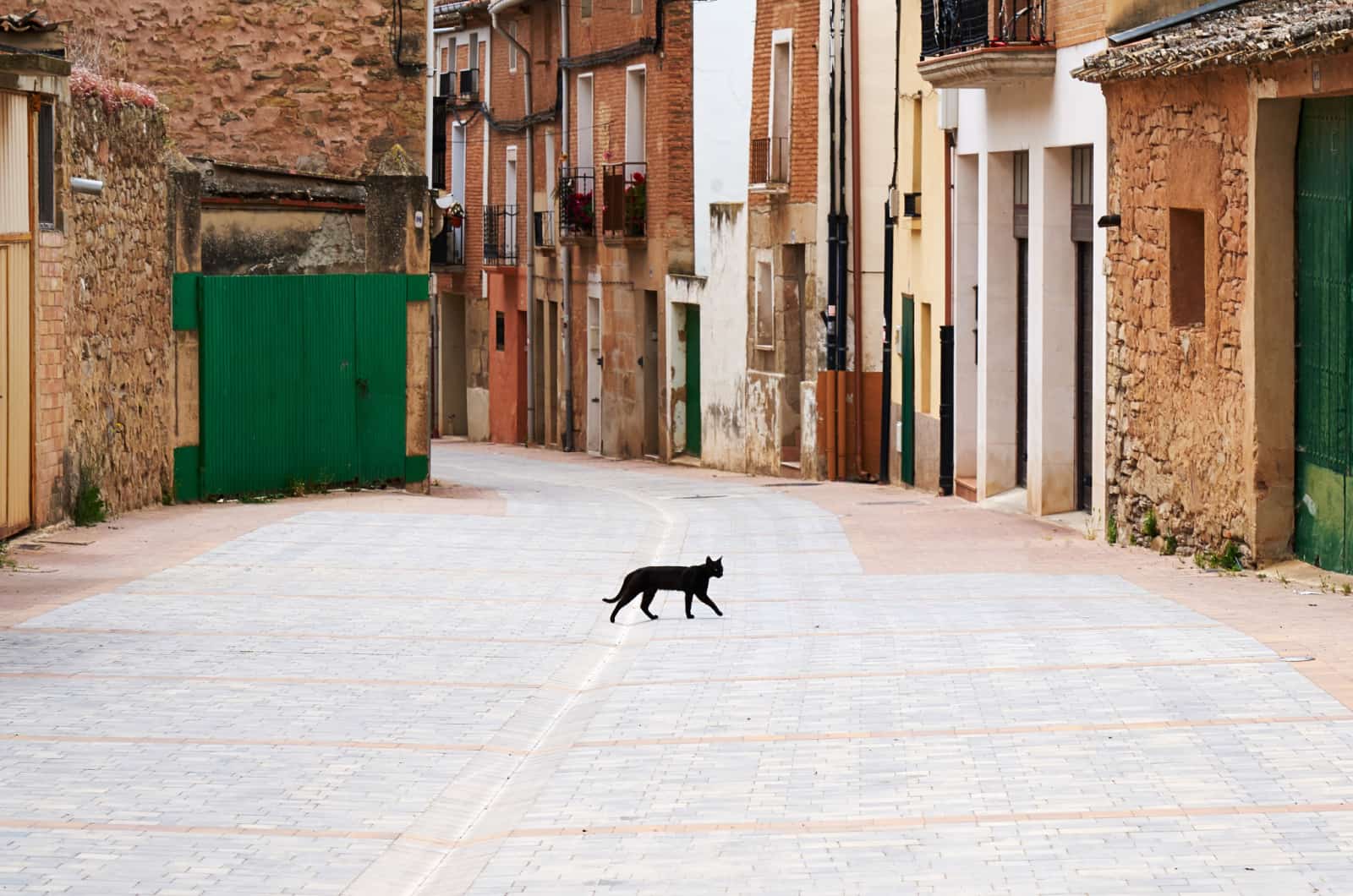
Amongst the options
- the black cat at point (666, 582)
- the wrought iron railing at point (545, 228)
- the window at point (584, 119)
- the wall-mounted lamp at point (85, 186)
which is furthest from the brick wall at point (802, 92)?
the black cat at point (666, 582)

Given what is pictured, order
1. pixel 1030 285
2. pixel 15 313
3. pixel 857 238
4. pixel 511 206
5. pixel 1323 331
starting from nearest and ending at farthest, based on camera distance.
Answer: pixel 1323 331, pixel 15 313, pixel 1030 285, pixel 857 238, pixel 511 206

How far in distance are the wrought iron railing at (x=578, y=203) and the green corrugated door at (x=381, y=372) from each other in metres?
15.8

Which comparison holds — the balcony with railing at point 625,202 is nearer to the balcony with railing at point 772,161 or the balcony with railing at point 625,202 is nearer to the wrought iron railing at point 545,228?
the wrought iron railing at point 545,228

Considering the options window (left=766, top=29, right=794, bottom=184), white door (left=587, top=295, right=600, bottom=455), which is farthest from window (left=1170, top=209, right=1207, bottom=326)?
white door (left=587, top=295, right=600, bottom=455)

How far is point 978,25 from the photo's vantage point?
19.1 metres

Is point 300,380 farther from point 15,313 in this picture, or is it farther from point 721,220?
point 721,220

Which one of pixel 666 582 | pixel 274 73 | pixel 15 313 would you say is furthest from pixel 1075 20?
pixel 15 313

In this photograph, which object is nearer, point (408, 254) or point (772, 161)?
point (408, 254)

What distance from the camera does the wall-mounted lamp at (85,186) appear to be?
50.3ft

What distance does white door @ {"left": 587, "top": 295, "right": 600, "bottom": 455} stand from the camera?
36812 millimetres

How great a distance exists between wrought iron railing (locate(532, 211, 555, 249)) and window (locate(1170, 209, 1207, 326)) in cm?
2467

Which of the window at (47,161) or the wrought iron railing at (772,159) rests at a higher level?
the wrought iron railing at (772,159)

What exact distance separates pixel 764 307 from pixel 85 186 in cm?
1512

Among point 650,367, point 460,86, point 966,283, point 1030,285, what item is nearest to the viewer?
point 1030,285
